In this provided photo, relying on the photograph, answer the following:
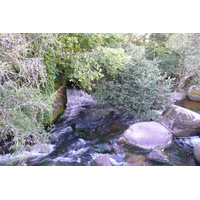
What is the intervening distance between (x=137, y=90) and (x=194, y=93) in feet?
18.7

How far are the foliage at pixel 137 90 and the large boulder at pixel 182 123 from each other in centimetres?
61

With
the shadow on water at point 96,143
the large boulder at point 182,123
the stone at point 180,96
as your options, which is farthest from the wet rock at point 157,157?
the stone at point 180,96

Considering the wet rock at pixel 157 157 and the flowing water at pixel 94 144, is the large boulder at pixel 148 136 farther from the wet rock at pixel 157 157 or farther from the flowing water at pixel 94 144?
the wet rock at pixel 157 157

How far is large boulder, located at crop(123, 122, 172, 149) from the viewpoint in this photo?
17.5 ft

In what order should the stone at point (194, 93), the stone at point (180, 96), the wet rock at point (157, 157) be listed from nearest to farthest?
the wet rock at point (157, 157) → the stone at point (194, 93) → the stone at point (180, 96)

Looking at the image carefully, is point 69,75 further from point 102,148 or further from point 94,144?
point 102,148

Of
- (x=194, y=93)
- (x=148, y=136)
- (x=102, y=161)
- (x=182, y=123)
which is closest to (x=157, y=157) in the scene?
(x=148, y=136)

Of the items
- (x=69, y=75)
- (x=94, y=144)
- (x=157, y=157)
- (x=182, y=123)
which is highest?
(x=69, y=75)

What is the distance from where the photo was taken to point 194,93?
10.9 metres

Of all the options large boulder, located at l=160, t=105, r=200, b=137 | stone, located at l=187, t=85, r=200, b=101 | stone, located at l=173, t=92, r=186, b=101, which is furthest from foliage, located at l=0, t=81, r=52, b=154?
stone, located at l=187, t=85, r=200, b=101

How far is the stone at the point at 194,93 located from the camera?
10.7 m

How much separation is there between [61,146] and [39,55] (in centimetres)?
269
